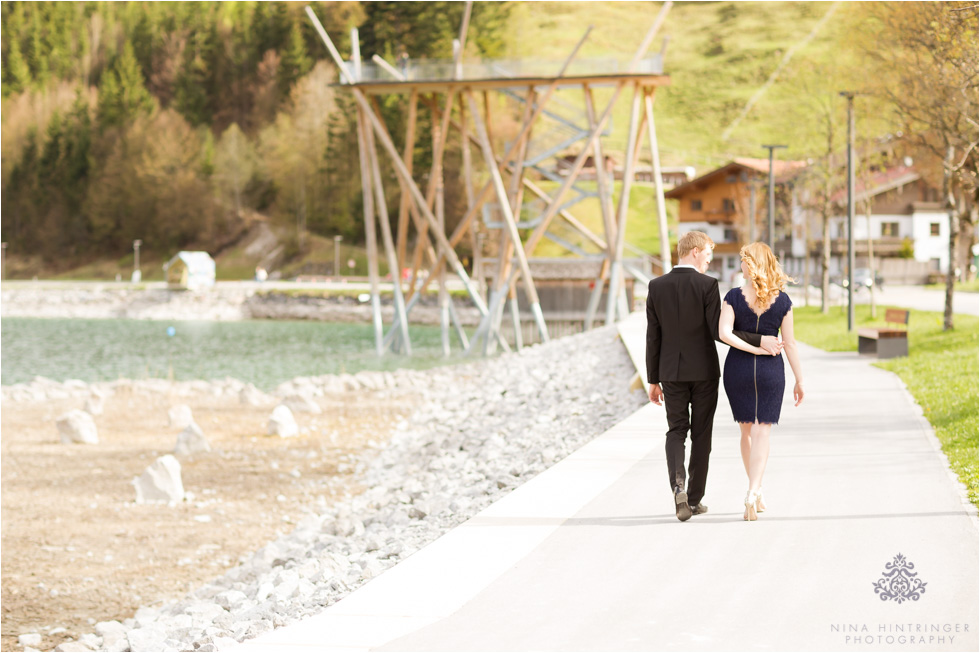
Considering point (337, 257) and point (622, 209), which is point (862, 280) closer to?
point (622, 209)

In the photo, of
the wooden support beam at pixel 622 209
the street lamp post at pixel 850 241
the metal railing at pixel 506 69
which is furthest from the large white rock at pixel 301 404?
the metal railing at pixel 506 69

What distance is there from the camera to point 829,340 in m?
25.1

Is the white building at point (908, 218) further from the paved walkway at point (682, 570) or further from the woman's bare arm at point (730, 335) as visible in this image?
the woman's bare arm at point (730, 335)

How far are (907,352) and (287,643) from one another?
16.9 metres

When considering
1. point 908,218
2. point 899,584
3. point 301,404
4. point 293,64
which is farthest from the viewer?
point 293,64

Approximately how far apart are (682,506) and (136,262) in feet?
357

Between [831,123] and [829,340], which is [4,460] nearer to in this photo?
[829,340]

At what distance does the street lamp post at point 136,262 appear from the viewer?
103500 mm

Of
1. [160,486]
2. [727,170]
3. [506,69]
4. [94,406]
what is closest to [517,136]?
[506,69]

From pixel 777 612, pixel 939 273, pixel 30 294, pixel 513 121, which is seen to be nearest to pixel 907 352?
pixel 777 612

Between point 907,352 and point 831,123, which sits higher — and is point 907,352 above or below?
below

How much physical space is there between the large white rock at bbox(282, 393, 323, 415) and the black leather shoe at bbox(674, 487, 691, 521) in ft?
55.8

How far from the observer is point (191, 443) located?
703 inches

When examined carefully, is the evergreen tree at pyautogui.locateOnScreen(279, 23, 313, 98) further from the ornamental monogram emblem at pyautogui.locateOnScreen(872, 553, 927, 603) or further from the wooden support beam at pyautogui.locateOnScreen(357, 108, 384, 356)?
the ornamental monogram emblem at pyautogui.locateOnScreen(872, 553, 927, 603)
